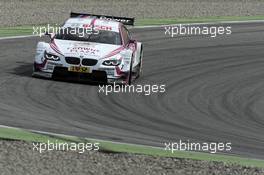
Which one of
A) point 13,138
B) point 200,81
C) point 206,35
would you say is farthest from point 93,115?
point 206,35

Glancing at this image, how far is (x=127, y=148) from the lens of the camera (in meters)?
12.4

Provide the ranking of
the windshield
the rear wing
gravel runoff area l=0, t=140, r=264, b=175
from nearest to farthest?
gravel runoff area l=0, t=140, r=264, b=175, the windshield, the rear wing

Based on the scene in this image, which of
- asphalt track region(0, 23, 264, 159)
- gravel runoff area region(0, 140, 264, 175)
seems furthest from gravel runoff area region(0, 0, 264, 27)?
gravel runoff area region(0, 140, 264, 175)

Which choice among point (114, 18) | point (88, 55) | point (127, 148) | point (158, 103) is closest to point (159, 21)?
point (114, 18)

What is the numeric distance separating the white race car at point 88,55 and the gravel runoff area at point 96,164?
574 cm

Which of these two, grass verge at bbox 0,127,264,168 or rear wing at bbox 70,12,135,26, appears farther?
rear wing at bbox 70,12,135,26

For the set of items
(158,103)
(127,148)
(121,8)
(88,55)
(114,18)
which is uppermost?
(114,18)

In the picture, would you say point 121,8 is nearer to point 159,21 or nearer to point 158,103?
point 159,21

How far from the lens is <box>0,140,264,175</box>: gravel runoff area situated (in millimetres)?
10594

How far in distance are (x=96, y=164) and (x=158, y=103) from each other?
5.20 m

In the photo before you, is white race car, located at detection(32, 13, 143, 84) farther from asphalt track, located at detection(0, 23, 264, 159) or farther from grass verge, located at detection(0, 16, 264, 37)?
grass verge, located at detection(0, 16, 264, 37)

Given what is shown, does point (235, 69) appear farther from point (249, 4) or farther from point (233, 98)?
point (249, 4)

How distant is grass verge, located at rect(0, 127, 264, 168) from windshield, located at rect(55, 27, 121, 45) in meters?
5.54

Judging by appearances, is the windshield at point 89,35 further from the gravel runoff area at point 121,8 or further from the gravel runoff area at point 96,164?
the gravel runoff area at point 121,8
